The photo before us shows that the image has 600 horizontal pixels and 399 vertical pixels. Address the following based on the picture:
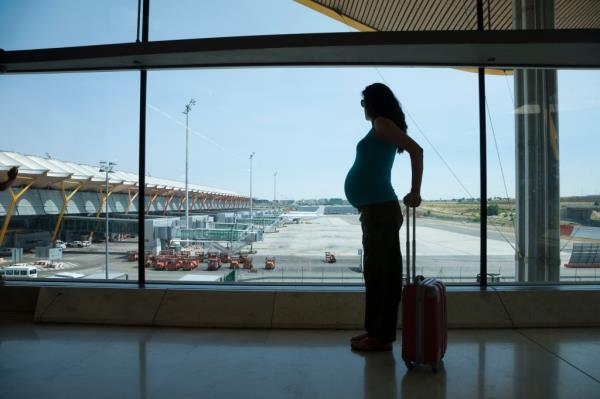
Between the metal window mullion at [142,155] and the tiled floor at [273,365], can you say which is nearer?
the tiled floor at [273,365]

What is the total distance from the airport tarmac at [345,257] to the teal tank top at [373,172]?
54.9 inches

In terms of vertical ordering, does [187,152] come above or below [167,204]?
above

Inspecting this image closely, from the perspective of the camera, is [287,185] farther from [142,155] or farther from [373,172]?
[373,172]

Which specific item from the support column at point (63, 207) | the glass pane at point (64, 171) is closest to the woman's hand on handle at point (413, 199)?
the glass pane at point (64, 171)

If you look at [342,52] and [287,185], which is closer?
[342,52]

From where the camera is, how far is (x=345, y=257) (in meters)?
3.63

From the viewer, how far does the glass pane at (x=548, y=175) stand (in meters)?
3.71

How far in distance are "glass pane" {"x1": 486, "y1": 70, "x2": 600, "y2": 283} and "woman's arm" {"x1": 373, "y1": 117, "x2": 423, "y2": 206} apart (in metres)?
2.07

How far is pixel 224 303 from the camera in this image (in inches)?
112

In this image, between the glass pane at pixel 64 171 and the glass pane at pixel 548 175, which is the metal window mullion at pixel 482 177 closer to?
the glass pane at pixel 548 175

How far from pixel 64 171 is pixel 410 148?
3567 mm

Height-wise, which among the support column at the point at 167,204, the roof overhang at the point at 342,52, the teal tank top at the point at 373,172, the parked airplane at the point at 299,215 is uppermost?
the roof overhang at the point at 342,52

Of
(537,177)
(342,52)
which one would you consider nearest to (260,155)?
(342,52)

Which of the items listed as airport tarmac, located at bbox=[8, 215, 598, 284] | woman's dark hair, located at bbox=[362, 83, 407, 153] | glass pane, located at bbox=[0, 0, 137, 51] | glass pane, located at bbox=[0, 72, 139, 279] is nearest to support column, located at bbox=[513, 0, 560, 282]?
airport tarmac, located at bbox=[8, 215, 598, 284]
